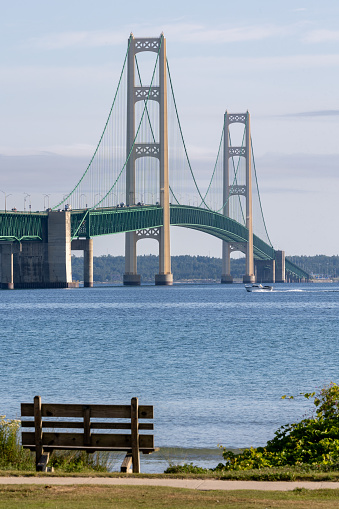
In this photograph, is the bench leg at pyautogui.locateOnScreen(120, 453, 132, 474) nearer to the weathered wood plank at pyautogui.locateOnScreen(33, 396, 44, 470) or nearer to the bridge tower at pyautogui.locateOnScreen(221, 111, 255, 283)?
the weathered wood plank at pyautogui.locateOnScreen(33, 396, 44, 470)

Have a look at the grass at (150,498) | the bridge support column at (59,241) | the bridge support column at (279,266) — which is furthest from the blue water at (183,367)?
the bridge support column at (279,266)

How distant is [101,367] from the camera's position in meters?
30.6

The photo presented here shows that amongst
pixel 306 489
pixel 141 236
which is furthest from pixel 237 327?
pixel 141 236

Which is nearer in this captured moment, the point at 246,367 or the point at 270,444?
the point at 270,444

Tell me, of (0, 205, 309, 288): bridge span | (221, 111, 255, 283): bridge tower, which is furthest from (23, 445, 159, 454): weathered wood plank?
(221, 111, 255, 283): bridge tower

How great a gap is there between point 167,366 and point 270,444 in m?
18.0

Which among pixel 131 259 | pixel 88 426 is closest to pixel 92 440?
pixel 88 426

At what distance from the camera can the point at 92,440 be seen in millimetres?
11375

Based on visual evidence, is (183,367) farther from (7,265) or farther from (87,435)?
(7,265)

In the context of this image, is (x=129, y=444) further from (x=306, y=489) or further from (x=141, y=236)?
(x=141, y=236)

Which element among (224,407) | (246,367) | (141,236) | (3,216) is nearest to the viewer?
(224,407)

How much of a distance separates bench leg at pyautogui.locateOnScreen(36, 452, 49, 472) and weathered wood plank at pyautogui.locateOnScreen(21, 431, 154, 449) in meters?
0.15

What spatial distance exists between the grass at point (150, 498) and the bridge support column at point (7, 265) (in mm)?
96668

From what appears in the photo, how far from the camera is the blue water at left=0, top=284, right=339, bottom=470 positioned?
62.5 ft
